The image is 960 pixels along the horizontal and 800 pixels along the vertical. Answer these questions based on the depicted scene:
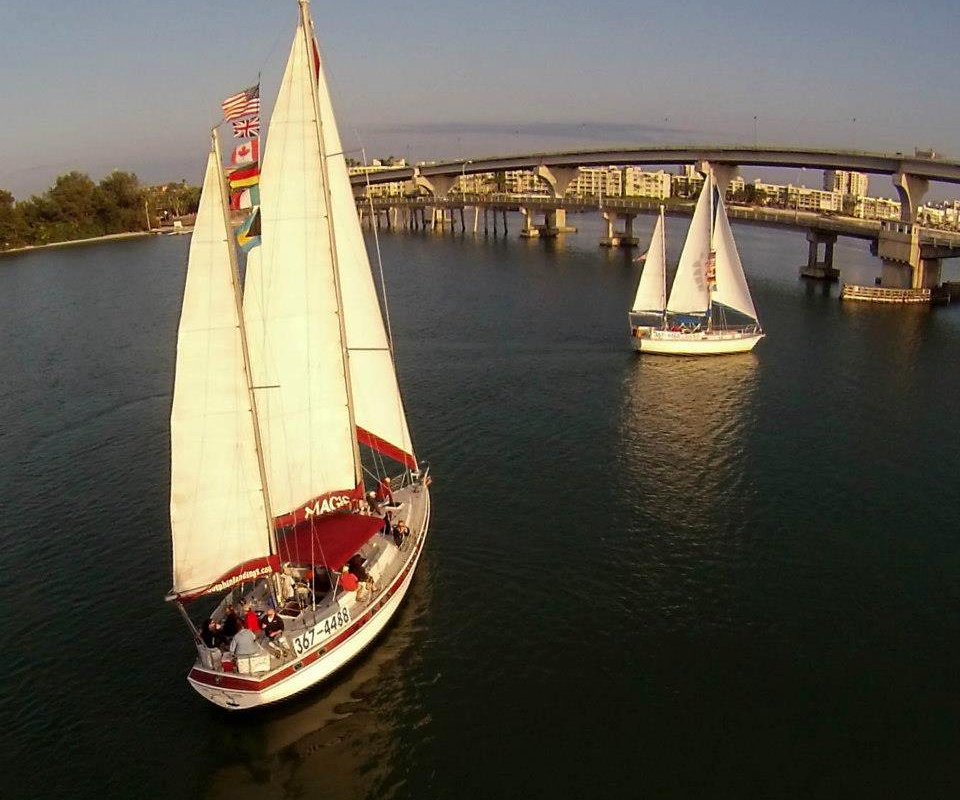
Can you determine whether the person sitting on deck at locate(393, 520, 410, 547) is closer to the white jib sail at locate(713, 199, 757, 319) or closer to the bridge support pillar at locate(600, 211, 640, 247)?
the white jib sail at locate(713, 199, 757, 319)

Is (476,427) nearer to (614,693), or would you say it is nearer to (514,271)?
(614,693)

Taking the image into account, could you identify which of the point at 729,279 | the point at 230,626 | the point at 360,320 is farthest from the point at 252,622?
the point at 729,279

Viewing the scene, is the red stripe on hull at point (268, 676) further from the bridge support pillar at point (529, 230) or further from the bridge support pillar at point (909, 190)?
the bridge support pillar at point (529, 230)

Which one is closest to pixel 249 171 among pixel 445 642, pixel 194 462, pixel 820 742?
pixel 194 462

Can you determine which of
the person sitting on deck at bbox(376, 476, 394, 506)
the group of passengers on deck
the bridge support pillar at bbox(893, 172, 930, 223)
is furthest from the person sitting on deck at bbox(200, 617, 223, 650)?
the bridge support pillar at bbox(893, 172, 930, 223)

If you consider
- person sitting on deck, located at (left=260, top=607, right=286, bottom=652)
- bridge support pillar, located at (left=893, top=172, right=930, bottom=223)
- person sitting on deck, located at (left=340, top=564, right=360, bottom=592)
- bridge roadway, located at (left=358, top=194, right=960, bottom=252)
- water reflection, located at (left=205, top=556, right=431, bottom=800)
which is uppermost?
bridge support pillar, located at (left=893, top=172, right=930, bottom=223)

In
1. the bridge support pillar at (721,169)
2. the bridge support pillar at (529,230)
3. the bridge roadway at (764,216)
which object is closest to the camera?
the bridge roadway at (764,216)

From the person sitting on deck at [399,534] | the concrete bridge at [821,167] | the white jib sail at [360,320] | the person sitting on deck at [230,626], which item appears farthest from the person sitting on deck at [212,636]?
the concrete bridge at [821,167]
